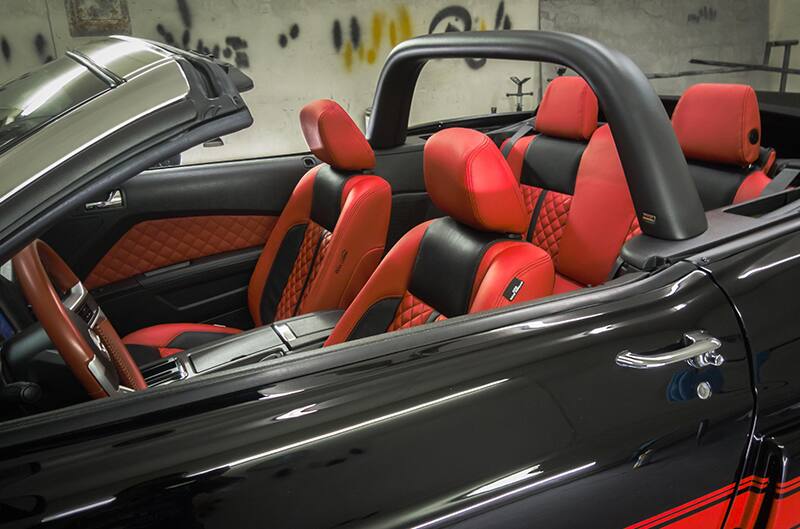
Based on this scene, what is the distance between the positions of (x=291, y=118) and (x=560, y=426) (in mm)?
5283

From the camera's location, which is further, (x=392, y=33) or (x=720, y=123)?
(x=392, y=33)

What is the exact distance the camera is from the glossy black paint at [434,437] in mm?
732

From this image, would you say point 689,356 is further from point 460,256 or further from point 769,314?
point 460,256

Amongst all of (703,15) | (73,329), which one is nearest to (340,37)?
(703,15)

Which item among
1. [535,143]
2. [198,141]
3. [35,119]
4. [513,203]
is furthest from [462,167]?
[535,143]

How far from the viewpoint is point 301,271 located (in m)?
2.36

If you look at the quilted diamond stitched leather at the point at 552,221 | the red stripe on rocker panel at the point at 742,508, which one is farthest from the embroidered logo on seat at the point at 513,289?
→ the quilted diamond stitched leather at the point at 552,221

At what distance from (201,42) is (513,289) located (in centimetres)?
476

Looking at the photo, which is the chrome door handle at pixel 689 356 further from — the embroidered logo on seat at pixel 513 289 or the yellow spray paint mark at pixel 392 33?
the yellow spray paint mark at pixel 392 33

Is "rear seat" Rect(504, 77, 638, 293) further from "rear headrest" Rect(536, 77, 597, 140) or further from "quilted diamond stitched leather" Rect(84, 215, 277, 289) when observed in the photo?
"quilted diamond stitched leather" Rect(84, 215, 277, 289)

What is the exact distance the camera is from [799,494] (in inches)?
40.9

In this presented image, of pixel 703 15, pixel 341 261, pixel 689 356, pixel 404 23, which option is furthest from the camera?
pixel 703 15

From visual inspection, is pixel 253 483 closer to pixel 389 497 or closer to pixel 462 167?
pixel 389 497

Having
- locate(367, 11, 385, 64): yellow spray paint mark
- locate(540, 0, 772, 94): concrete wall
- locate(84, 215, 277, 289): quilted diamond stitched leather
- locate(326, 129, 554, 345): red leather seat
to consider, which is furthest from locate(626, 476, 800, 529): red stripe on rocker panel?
locate(540, 0, 772, 94): concrete wall
